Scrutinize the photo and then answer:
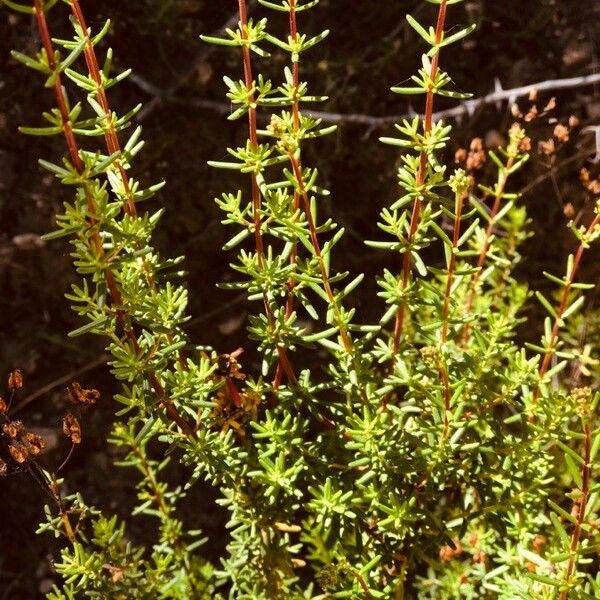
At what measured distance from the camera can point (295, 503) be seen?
1965 mm

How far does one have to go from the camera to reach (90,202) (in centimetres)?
133

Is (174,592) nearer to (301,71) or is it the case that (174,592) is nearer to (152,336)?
(152,336)

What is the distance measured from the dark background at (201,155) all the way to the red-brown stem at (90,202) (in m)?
1.41

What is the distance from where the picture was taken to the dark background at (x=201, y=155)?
287 cm

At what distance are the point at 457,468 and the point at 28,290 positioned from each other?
6.25 feet

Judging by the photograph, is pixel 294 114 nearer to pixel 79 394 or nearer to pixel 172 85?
pixel 79 394

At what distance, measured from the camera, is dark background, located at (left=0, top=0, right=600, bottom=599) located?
113 inches

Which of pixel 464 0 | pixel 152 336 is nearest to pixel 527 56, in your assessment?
pixel 464 0

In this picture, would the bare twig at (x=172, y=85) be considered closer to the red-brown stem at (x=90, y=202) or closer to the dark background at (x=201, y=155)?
the dark background at (x=201, y=155)

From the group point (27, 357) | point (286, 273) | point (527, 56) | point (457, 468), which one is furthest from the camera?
point (527, 56)

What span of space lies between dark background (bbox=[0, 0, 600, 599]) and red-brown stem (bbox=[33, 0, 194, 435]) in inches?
55.3

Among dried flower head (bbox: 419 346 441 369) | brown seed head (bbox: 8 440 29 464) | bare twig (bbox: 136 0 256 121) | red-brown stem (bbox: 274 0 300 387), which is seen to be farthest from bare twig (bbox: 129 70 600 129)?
brown seed head (bbox: 8 440 29 464)

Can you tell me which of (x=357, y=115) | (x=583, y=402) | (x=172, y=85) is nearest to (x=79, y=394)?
(x=583, y=402)

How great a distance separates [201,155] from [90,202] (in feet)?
5.51
